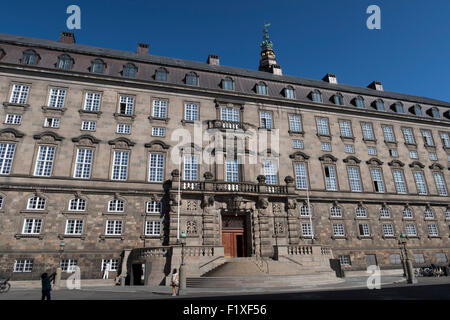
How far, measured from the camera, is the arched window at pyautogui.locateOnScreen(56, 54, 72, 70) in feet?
104

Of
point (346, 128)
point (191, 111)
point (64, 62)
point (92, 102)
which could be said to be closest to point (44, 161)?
point (92, 102)

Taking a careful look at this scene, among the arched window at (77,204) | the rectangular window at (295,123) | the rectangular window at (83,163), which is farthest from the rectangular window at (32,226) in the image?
the rectangular window at (295,123)

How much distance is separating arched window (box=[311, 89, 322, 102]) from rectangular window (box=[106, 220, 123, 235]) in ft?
93.1

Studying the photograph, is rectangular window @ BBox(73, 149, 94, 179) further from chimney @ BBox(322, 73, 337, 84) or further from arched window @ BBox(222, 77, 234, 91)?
chimney @ BBox(322, 73, 337, 84)

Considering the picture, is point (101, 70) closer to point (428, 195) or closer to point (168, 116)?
point (168, 116)

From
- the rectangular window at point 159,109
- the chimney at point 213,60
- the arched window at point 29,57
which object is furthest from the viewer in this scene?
the chimney at point 213,60

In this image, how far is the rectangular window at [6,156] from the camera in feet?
87.7

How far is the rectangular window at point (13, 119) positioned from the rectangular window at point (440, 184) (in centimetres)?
4985

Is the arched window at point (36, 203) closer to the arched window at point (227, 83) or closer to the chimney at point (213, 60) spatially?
the arched window at point (227, 83)

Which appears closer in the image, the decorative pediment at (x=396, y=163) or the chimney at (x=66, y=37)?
the decorative pediment at (x=396, y=163)

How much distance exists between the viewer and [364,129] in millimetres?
39125

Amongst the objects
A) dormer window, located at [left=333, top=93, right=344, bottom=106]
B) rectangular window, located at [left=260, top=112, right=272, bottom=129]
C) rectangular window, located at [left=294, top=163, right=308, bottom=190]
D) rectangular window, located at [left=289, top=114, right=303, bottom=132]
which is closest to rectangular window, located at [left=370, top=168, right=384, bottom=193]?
rectangular window, located at [left=294, top=163, right=308, bottom=190]

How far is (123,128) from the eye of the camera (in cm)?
3109

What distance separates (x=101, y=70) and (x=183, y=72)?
9366mm
